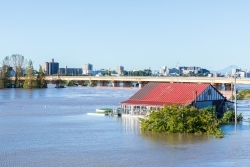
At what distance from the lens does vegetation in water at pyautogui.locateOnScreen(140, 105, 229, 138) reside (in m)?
25.9

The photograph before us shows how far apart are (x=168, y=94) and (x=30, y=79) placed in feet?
192

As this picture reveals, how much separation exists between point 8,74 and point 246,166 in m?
78.0

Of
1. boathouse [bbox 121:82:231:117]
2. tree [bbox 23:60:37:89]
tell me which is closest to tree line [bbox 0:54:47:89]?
tree [bbox 23:60:37:89]

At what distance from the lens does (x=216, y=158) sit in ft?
62.9

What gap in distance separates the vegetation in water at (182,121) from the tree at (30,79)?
63906mm

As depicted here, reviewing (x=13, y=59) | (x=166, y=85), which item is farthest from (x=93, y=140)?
(x=13, y=59)

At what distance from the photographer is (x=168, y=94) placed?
33094 millimetres

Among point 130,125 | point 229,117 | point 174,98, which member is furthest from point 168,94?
point 130,125

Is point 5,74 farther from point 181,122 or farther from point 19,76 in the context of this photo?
point 181,122

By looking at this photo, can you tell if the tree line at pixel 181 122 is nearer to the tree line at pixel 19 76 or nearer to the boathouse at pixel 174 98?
the boathouse at pixel 174 98

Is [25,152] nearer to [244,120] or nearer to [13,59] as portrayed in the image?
[244,120]

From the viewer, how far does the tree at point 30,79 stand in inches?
3467

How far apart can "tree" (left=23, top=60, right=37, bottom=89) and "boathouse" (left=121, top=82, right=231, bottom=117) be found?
55.9m

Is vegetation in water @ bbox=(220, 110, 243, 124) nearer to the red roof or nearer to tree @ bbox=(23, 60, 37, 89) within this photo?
the red roof
